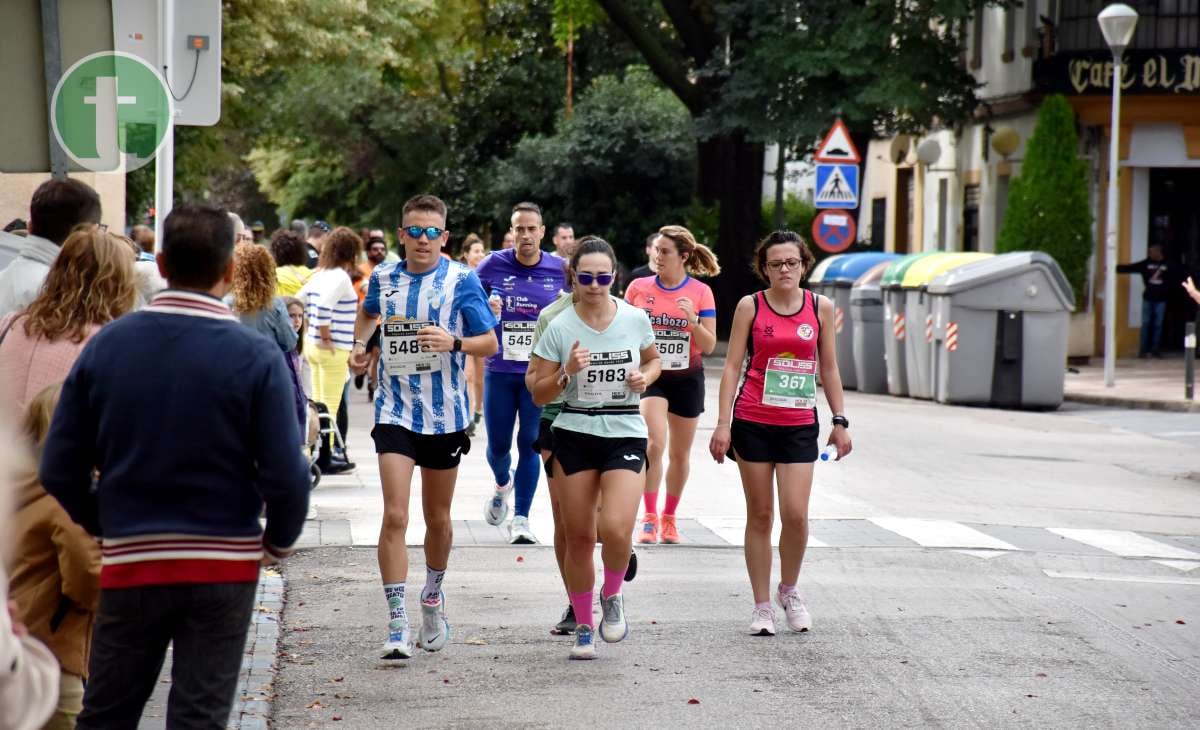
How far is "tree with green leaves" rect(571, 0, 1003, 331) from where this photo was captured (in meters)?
30.8

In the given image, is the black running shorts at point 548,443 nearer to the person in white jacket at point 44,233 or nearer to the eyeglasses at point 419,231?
the eyeglasses at point 419,231

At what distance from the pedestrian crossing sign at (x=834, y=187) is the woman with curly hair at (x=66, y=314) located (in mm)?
20947

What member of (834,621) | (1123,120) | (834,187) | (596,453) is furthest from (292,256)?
(1123,120)

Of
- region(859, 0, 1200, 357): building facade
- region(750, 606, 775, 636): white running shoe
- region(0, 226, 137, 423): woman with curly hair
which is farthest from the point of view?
region(859, 0, 1200, 357): building facade

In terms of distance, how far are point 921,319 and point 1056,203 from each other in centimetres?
868

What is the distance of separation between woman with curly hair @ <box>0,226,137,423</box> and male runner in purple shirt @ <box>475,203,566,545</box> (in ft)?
17.7

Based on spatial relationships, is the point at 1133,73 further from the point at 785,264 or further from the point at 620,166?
the point at 785,264

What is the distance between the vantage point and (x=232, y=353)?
4.71 meters

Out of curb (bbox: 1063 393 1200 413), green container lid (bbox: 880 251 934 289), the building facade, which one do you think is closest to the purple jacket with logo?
curb (bbox: 1063 393 1200 413)

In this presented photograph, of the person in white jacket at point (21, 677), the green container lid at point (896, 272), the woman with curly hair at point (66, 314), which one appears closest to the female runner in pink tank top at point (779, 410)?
the woman with curly hair at point (66, 314)

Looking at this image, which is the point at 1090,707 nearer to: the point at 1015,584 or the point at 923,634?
the point at 923,634

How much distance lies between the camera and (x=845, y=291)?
27.8 m

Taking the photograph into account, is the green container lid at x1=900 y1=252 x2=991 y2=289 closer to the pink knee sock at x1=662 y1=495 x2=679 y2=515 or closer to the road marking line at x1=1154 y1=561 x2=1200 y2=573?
the road marking line at x1=1154 y1=561 x2=1200 y2=573
